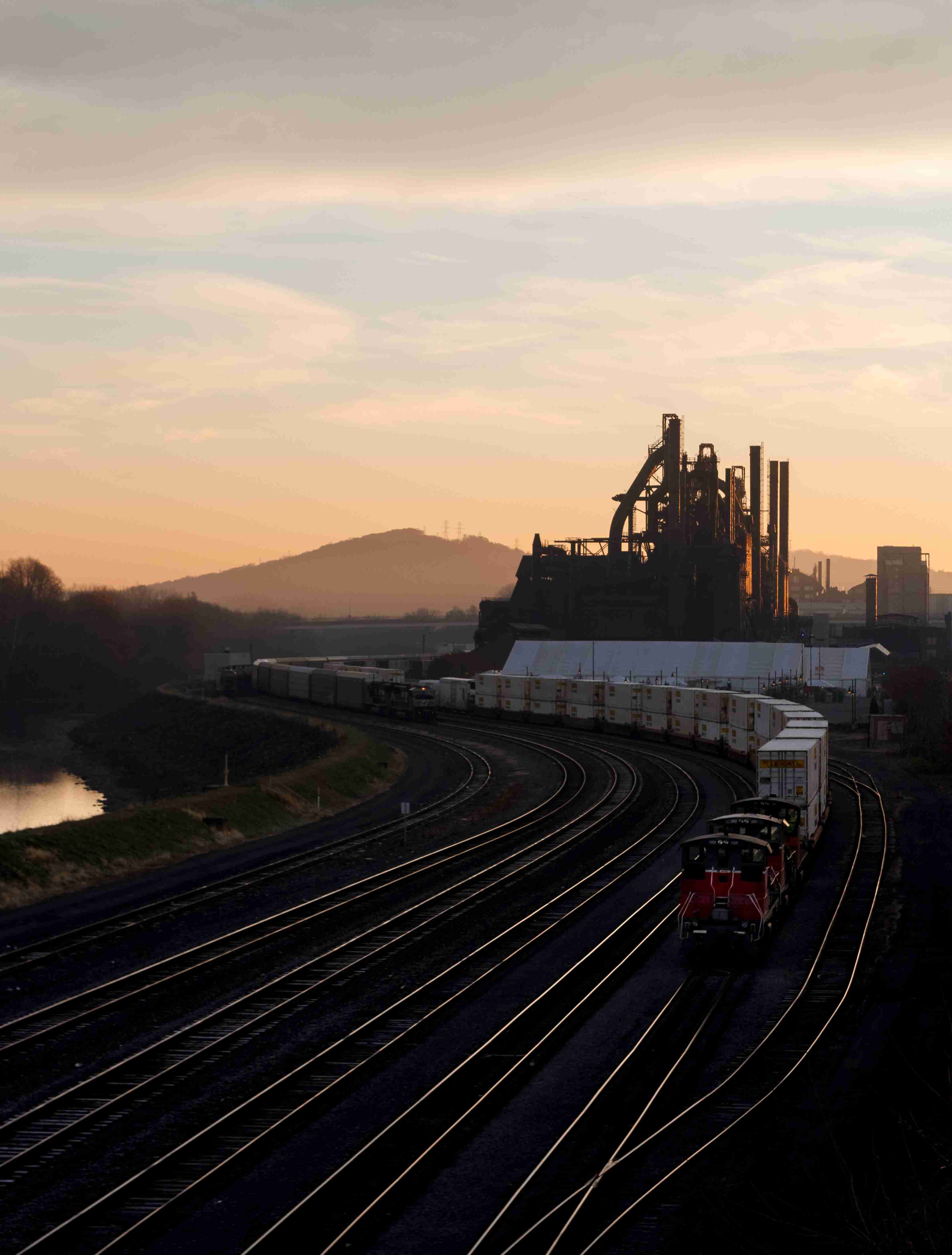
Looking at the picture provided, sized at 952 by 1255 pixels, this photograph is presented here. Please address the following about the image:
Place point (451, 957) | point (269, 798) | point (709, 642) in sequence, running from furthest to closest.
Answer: point (709, 642) → point (269, 798) → point (451, 957)

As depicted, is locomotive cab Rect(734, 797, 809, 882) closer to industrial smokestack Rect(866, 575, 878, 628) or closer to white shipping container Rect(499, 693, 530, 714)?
white shipping container Rect(499, 693, 530, 714)

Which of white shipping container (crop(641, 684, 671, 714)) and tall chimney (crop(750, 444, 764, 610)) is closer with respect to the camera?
white shipping container (crop(641, 684, 671, 714))

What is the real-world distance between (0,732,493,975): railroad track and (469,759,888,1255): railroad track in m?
13.3

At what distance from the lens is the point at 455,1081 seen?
730 inches

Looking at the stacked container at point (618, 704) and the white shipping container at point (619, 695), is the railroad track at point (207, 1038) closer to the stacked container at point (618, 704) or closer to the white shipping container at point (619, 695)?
the stacked container at point (618, 704)

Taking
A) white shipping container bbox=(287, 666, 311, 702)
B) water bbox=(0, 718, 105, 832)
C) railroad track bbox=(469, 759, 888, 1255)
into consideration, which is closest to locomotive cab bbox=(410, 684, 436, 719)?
white shipping container bbox=(287, 666, 311, 702)

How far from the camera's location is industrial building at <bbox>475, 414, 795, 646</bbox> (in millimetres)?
130375

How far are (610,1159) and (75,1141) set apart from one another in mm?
7059

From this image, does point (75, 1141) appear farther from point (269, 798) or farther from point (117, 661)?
point (117, 661)

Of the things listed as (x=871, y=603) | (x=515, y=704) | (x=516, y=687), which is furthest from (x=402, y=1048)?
(x=871, y=603)

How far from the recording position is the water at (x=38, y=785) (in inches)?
2625

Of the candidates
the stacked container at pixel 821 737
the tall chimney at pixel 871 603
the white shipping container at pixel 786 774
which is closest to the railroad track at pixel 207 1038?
the white shipping container at pixel 786 774

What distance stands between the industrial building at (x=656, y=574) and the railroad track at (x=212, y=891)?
79.4m

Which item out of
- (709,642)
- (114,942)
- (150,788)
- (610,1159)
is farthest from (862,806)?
(709,642)
